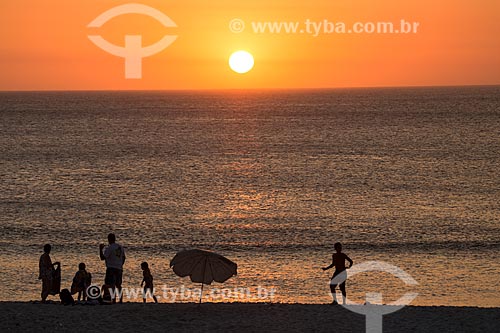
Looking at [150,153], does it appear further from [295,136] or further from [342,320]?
[342,320]

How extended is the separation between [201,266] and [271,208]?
Result: 1197 inches

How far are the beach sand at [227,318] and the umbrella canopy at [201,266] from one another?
38.2 inches

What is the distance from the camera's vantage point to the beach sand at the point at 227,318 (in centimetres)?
1767

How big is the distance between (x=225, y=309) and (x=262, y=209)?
95.4 feet

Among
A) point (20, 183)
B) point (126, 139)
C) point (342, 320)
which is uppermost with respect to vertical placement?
point (126, 139)

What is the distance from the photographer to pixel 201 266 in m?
18.7

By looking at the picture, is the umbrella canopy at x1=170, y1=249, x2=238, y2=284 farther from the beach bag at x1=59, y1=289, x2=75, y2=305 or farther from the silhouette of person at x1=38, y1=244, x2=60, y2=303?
the silhouette of person at x1=38, y1=244, x2=60, y2=303

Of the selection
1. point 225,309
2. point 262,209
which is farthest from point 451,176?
point 225,309

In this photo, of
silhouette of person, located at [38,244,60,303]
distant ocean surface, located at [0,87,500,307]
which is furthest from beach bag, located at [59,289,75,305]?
distant ocean surface, located at [0,87,500,307]

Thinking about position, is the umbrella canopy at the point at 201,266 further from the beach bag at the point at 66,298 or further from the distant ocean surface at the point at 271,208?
the distant ocean surface at the point at 271,208

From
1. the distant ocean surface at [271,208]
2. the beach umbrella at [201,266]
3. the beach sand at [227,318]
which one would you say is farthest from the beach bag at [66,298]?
the distant ocean surface at [271,208]

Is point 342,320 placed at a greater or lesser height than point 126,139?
lesser

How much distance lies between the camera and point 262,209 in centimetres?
4856

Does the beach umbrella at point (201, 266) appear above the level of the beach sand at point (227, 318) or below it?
above
